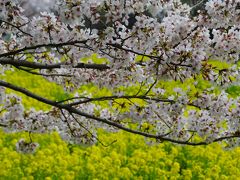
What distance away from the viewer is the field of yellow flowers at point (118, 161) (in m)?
7.47

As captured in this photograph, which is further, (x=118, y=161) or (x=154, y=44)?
(x=118, y=161)

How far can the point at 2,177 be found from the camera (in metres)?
7.19

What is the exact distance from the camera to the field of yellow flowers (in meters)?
7.47

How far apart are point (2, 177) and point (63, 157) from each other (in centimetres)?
106

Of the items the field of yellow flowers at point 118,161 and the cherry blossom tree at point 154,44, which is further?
the field of yellow flowers at point 118,161

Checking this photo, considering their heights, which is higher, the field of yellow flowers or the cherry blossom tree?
the field of yellow flowers

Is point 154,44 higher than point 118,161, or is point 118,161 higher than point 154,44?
point 118,161

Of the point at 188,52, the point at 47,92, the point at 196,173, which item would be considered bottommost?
the point at 188,52

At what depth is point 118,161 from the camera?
7742 millimetres

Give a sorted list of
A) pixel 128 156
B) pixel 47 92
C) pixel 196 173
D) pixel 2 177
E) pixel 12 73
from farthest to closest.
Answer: pixel 12 73, pixel 47 92, pixel 128 156, pixel 196 173, pixel 2 177

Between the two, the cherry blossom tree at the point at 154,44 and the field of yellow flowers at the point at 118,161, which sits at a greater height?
the field of yellow flowers at the point at 118,161

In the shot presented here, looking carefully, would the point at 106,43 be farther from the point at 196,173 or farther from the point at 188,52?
the point at 196,173

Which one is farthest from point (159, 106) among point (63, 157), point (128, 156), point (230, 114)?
point (128, 156)

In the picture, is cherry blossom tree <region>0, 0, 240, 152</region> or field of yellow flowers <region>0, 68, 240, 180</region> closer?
cherry blossom tree <region>0, 0, 240, 152</region>
